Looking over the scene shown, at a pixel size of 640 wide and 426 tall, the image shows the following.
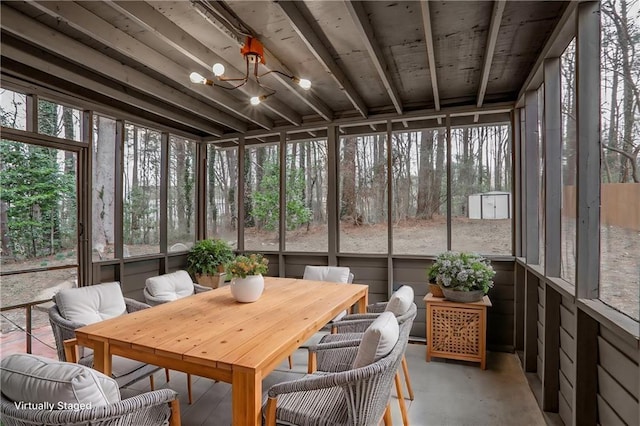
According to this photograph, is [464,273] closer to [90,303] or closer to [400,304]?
[400,304]

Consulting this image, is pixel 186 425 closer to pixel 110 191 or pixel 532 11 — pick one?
pixel 110 191

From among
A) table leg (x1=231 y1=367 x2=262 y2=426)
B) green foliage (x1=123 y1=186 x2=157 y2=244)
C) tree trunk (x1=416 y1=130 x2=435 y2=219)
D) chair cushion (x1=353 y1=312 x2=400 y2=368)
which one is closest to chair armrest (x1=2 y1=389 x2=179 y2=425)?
table leg (x1=231 y1=367 x2=262 y2=426)

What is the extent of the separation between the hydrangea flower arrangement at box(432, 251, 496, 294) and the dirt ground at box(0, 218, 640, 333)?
552 mm

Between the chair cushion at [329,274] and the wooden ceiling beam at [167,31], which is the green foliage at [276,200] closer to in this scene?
the chair cushion at [329,274]

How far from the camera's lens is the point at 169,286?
3121 millimetres

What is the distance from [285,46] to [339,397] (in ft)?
8.33

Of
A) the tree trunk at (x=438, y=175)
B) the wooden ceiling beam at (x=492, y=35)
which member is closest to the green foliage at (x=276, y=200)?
the tree trunk at (x=438, y=175)

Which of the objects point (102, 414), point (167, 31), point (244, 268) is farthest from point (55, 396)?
point (167, 31)

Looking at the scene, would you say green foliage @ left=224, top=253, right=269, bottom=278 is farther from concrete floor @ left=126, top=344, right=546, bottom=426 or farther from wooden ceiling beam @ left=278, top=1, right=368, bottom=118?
wooden ceiling beam @ left=278, top=1, right=368, bottom=118

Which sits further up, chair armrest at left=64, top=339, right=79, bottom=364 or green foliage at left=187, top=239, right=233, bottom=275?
green foliage at left=187, top=239, right=233, bottom=275

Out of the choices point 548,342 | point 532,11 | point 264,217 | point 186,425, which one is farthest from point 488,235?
point 186,425

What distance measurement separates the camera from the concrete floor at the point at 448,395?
8.06 ft

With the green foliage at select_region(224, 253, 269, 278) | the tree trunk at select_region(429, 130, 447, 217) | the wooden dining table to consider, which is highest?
the tree trunk at select_region(429, 130, 447, 217)

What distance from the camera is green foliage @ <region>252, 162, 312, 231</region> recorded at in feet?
15.7
